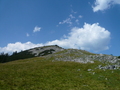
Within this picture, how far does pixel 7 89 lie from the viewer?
1605cm

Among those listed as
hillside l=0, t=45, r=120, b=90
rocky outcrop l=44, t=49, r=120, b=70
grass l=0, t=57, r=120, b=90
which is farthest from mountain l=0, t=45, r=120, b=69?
grass l=0, t=57, r=120, b=90

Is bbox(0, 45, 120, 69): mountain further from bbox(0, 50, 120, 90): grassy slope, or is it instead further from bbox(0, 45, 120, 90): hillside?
bbox(0, 50, 120, 90): grassy slope

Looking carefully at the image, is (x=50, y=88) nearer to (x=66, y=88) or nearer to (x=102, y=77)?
(x=66, y=88)

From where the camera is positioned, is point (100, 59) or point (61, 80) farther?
point (100, 59)

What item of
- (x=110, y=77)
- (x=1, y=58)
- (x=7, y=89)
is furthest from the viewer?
(x=1, y=58)

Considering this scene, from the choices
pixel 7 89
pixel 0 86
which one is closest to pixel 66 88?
pixel 7 89

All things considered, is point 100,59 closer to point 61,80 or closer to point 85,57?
point 85,57

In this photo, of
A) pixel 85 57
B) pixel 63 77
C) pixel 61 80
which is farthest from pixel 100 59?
pixel 61 80

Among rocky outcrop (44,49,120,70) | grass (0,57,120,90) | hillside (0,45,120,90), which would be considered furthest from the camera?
rocky outcrop (44,49,120,70)

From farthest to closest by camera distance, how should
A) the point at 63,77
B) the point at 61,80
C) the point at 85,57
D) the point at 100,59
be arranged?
the point at 85,57 < the point at 100,59 < the point at 63,77 < the point at 61,80

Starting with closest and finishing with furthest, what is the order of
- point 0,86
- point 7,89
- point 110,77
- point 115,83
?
1. point 7,89
2. point 0,86
3. point 115,83
4. point 110,77

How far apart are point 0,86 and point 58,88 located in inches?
364

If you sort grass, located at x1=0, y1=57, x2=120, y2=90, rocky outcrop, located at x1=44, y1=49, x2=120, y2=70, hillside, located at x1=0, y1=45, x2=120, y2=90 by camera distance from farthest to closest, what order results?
rocky outcrop, located at x1=44, y1=49, x2=120, y2=70, hillside, located at x1=0, y1=45, x2=120, y2=90, grass, located at x1=0, y1=57, x2=120, y2=90

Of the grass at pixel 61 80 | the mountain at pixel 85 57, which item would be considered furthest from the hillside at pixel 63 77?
the mountain at pixel 85 57
